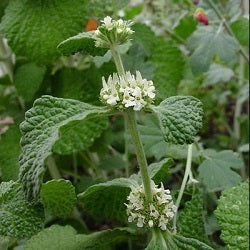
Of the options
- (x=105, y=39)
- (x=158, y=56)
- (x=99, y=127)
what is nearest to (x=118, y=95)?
(x=105, y=39)

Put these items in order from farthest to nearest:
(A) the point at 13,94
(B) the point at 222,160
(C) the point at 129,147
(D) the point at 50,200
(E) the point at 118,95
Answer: (A) the point at 13,94
(C) the point at 129,147
(B) the point at 222,160
(D) the point at 50,200
(E) the point at 118,95

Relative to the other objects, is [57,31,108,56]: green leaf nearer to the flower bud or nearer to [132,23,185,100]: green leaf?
[132,23,185,100]: green leaf

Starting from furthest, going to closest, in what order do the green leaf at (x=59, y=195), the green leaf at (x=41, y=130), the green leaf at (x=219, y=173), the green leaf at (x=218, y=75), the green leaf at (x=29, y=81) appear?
the green leaf at (x=218, y=75)
the green leaf at (x=29, y=81)
the green leaf at (x=219, y=173)
the green leaf at (x=59, y=195)
the green leaf at (x=41, y=130)

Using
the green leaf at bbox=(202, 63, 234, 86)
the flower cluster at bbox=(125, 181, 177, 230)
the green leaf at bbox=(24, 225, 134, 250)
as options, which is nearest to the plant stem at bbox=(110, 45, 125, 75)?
the flower cluster at bbox=(125, 181, 177, 230)

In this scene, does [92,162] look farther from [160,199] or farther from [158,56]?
[160,199]

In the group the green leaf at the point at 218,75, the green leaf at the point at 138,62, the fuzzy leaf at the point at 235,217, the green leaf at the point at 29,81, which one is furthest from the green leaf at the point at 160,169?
the green leaf at the point at 218,75

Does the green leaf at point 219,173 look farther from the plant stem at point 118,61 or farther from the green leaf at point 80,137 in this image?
the plant stem at point 118,61
